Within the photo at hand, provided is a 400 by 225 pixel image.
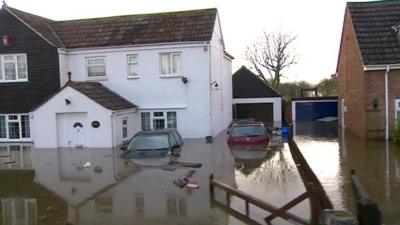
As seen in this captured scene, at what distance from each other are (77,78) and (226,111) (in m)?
11.8

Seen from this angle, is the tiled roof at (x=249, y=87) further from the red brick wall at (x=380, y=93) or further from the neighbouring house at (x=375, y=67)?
the red brick wall at (x=380, y=93)

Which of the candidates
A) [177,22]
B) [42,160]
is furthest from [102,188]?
[177,22]

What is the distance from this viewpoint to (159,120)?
26.9 metres

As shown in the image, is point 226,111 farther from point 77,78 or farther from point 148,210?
point 148,210

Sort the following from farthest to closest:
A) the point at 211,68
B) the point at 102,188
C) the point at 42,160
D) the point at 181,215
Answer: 1. the point at 211,68
2. the point at 42,160
3. the point at 102,188
4. the point at 181,215

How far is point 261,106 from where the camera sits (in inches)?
1591

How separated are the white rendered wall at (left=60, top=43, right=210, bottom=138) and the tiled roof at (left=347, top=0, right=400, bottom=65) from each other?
8.47m

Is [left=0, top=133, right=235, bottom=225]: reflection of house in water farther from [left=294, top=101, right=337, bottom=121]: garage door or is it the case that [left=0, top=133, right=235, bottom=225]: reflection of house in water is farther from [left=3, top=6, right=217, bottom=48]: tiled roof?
[left=294, top=101, right=337, bottom=121]: garage door

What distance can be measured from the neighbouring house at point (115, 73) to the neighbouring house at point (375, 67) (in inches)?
320

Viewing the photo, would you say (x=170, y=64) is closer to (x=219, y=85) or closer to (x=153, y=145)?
(x=219, y=85)

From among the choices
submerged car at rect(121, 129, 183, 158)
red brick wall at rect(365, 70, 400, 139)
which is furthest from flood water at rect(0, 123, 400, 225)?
red brick wall at rect(365, 70, 400, 139)

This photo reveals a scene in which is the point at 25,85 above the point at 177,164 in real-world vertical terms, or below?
above

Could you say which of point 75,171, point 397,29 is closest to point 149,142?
point 75,171

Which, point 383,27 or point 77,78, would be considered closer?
point 383,27
